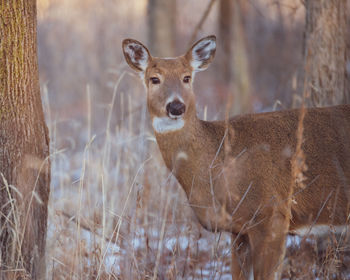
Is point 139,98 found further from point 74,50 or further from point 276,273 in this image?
point 276,273

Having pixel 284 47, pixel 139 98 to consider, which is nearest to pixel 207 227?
pixel 139 98

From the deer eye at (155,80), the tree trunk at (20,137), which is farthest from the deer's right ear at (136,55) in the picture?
the tree trunk at (20,137)

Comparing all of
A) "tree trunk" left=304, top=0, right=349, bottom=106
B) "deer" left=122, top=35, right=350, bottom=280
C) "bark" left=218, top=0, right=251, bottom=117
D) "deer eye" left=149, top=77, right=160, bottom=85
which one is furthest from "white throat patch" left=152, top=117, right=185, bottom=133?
"bark" left=218, top=0, right=251, bottom=117

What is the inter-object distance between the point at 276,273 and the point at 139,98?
23.6 ft

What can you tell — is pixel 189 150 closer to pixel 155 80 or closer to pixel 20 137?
pixel 155 80

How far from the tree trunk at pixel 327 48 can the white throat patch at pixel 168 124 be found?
166cm

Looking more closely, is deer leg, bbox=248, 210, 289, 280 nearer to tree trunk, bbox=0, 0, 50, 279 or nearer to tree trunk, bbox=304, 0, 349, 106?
tree trunk, bbox=0, 0, 50, 279

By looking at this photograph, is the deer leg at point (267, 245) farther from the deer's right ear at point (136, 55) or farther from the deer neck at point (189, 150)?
the deer's right ear at point (136, 55)

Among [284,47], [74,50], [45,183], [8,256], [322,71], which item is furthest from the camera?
[74,50]

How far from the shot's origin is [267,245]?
13.6ft

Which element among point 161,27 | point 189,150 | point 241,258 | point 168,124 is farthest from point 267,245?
point 161,27

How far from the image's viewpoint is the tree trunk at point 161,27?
8711 mm

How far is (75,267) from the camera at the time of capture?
156 inches

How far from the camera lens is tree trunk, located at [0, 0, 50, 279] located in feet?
12.3
